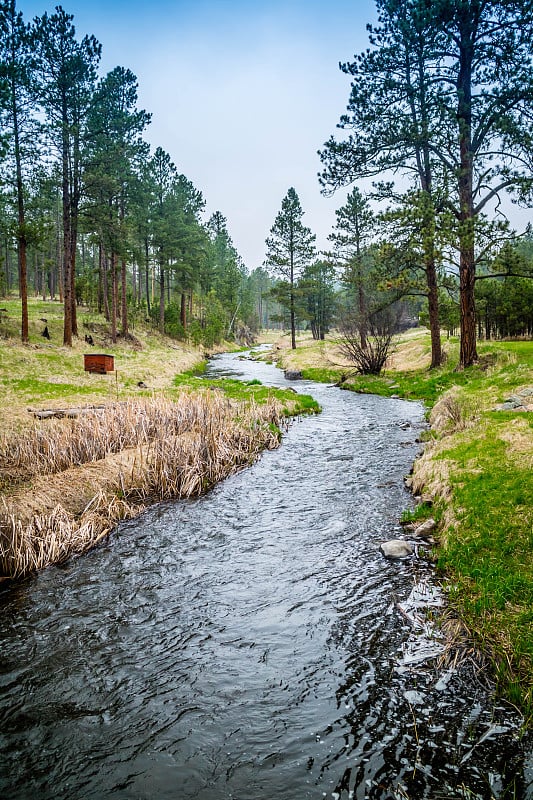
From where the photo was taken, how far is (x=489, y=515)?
6.14m

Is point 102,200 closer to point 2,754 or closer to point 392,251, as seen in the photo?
point 392,251

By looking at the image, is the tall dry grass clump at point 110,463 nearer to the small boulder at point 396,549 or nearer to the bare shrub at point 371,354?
the small boulder at point 396,549

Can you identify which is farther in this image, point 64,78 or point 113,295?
point 113,295

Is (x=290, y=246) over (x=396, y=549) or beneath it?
over

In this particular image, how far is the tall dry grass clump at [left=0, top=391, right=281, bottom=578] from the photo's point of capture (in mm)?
6828

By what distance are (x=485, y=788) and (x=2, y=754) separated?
3.81m

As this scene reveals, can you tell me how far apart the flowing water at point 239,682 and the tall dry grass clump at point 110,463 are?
22.1 inches

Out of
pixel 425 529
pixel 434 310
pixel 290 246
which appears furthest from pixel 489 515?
pixel 290 246

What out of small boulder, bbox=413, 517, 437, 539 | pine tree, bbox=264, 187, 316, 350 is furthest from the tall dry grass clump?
pine tree, bbox=264, 187, 316, 350

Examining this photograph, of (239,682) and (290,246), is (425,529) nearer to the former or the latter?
(239,682)

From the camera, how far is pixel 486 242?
16.3 meters

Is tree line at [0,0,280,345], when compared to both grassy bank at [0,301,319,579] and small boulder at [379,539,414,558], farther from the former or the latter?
small boulder at [379,539,414,558]

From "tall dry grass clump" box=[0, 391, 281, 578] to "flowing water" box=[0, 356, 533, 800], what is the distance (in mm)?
561

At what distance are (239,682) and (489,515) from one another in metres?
4.13
